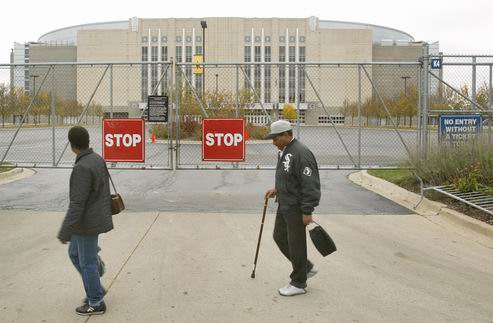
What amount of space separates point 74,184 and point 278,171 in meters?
1.93

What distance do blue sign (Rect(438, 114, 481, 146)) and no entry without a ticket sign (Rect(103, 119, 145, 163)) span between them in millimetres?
6298

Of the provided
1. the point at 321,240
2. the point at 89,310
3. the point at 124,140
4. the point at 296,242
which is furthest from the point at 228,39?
the point at 89,310

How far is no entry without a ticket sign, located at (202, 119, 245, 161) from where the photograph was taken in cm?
1047

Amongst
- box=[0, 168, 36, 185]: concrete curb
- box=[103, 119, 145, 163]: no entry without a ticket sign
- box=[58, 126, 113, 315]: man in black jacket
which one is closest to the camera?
box=[58, 126, 113, 315]: man in black jacket

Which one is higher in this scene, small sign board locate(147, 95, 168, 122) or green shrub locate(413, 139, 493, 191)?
small sign board locate(147, 95, 168, 122)

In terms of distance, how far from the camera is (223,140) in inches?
415

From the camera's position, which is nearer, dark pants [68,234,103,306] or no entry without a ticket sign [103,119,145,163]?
dark pants [68,234,103,306]

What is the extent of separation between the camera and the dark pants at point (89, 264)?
4539mm

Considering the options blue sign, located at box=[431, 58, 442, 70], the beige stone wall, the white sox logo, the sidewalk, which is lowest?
the sidewalk

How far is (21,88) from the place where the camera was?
12039 mm

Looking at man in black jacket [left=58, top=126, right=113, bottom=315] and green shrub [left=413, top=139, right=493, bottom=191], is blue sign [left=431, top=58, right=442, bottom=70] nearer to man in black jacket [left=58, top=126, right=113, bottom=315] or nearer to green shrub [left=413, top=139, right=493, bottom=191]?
green shrub [left=413, top=139, right=493, bottom=191]

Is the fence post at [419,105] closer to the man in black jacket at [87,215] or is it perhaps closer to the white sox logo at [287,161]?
the white sox logo at [287,161]

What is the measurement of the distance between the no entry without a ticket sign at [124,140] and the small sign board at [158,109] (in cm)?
41

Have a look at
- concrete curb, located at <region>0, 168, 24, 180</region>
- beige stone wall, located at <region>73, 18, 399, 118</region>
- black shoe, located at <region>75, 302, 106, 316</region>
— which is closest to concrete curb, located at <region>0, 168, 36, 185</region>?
concrete curb, located at <region>0, 168, 24, 180</region>
